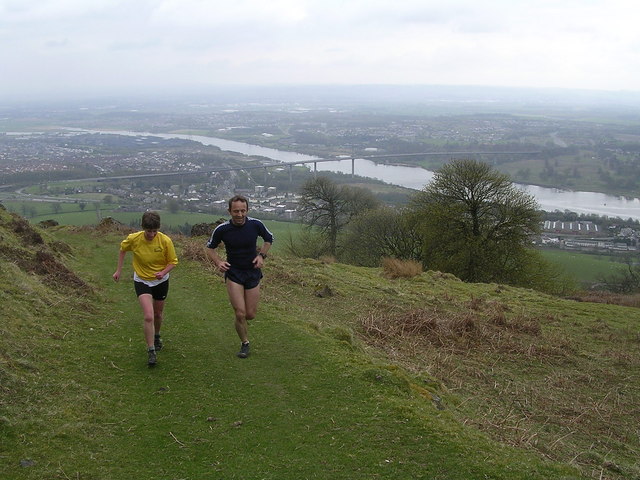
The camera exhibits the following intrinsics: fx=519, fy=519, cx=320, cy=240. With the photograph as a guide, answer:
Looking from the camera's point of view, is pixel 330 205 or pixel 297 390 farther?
pixel 330 205

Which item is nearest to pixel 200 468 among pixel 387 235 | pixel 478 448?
pixel 478 448

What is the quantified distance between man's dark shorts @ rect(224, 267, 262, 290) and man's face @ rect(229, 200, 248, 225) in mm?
710

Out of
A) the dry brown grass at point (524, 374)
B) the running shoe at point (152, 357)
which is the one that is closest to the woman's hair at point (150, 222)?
the running shoe at point (152, 357)

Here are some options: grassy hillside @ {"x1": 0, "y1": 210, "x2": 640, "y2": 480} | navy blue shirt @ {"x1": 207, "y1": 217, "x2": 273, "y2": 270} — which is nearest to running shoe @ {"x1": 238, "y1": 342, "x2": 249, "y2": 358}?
grassy hillside @ {"x1": 0, "y1": 210, "x2": 640, "y2": 480}

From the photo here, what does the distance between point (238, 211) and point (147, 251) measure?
144 cm

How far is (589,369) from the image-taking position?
34.0ft

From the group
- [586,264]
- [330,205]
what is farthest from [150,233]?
[586,264]

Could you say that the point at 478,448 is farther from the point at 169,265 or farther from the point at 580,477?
the point at 169,265

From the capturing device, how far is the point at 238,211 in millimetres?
7496

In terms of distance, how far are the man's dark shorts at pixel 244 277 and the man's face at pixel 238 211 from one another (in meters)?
0.71

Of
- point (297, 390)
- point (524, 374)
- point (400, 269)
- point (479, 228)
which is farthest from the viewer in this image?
point (479, 228)

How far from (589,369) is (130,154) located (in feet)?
237

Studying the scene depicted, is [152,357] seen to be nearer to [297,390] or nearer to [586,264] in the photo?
[297,390]

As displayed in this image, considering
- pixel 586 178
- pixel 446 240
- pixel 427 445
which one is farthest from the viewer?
pixel 586 178
